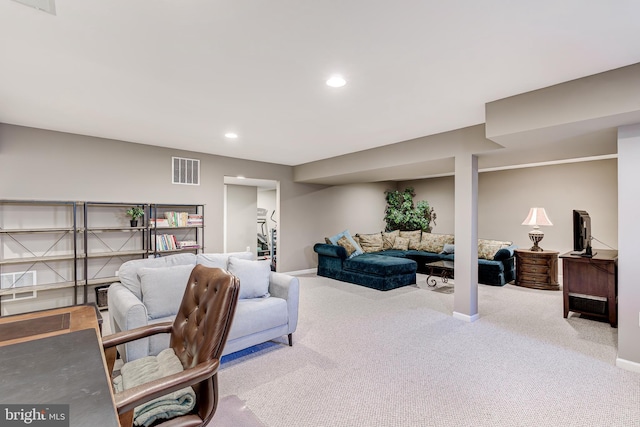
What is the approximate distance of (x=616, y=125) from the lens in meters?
2.51

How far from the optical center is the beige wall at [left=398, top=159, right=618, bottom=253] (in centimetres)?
538

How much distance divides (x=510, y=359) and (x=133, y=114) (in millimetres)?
4417

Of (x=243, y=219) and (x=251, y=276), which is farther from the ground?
(x=243, y=219)

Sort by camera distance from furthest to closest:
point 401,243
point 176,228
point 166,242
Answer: point 401,243, point 176,228, point 166,242

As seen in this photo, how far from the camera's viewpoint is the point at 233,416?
1.94 metres

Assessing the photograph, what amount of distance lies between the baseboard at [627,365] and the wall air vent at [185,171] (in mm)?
5568

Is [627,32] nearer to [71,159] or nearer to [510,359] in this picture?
[510,359]

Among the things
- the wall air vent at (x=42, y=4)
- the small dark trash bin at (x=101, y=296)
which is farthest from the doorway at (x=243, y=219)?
the wall air vent at (x=42, y=4)

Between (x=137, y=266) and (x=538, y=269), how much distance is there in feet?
20.0

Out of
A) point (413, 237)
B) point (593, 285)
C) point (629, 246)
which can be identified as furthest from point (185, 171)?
point (593, 285)

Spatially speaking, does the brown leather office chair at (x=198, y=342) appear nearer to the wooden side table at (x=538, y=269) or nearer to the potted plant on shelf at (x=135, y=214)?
the potted plant on shelf at (x=135, y=214)

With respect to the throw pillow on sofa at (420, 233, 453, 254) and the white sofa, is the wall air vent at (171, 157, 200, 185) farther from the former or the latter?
the throw pillow on sofa at (420, 233, 453, 254)

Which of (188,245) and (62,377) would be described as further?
(188,245)

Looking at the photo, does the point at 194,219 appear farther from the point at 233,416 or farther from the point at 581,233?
the point at 581,233
